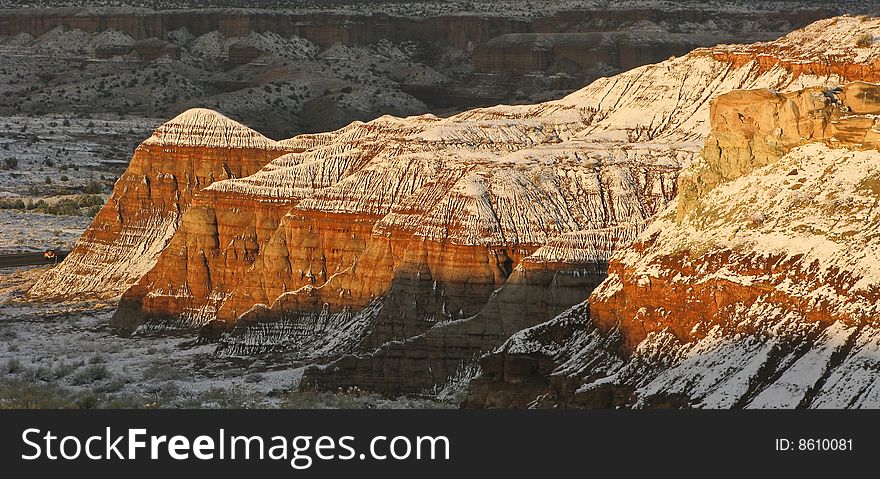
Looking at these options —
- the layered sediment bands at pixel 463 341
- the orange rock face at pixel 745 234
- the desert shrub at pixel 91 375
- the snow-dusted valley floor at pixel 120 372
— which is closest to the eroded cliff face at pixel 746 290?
the orange rock face at pixel 745 234

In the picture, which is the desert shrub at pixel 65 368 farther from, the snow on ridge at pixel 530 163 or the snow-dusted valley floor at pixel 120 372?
the snow on ridge at pixel 530 163

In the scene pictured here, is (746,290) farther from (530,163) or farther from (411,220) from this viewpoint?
(530,163)

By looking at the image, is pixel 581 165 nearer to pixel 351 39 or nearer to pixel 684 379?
pixel 684 379

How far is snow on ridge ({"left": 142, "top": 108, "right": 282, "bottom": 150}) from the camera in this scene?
65875 millimetres

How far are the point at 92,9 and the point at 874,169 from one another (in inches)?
6281

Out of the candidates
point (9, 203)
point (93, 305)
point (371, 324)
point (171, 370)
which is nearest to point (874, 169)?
point (371, 324)

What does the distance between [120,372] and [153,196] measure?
48.6 feet

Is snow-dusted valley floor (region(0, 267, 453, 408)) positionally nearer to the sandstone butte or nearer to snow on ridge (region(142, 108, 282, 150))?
the sandstone butte

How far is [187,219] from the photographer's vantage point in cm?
5969

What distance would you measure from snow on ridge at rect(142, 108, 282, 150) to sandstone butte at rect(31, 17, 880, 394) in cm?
8

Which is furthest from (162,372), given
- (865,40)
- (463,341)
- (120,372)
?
(865,40)

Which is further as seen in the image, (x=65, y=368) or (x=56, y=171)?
(x=56, y=171)

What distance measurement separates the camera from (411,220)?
51.2 metres

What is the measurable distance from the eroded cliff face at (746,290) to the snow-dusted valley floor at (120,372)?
5761 millimetres
